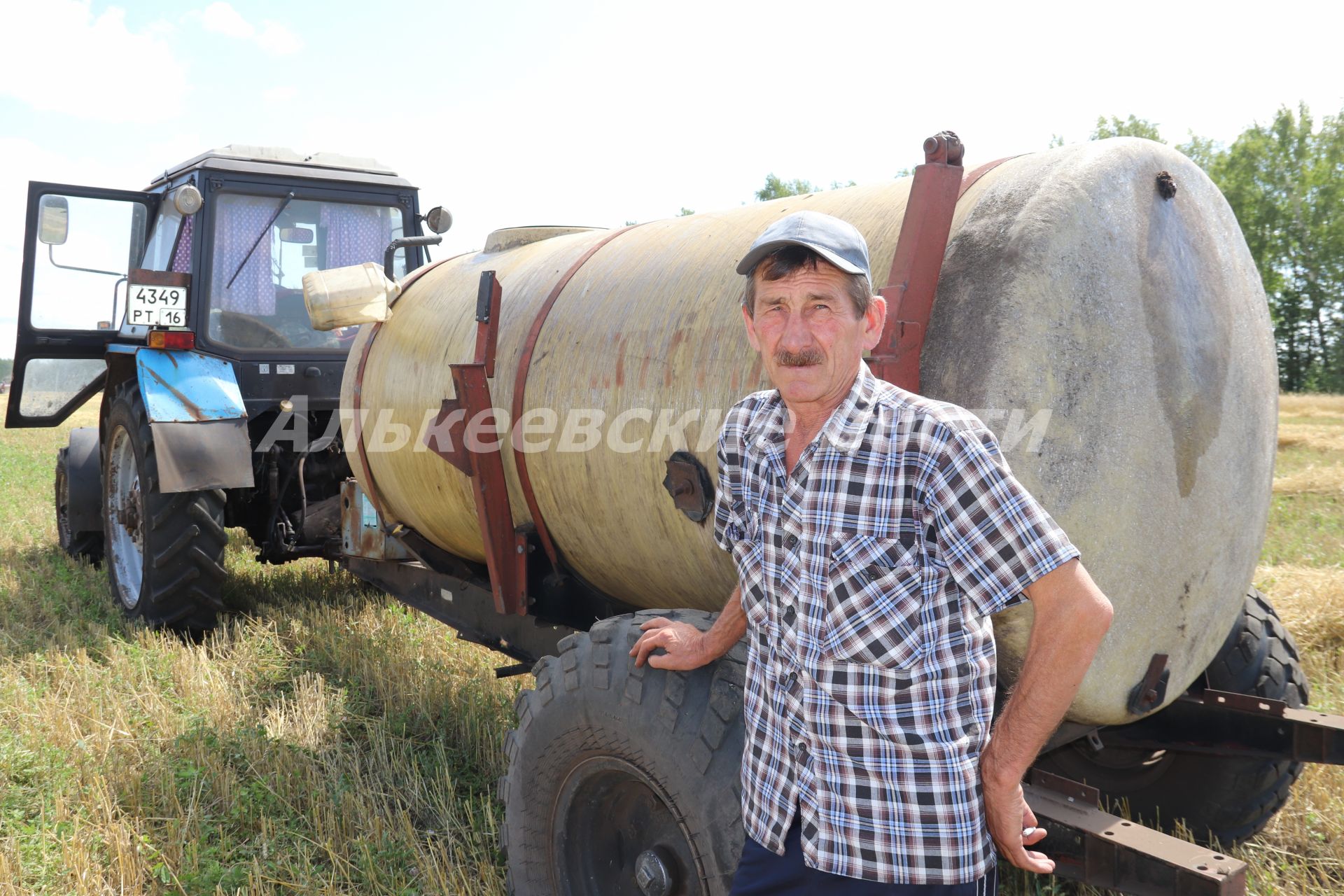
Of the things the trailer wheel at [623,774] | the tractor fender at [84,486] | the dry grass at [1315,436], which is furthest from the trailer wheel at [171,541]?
the dry grass at [1315,436]

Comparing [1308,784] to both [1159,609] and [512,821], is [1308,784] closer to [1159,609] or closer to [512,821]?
[1159,609]

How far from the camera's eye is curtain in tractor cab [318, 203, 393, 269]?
6.00 m

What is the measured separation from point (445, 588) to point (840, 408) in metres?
2.80

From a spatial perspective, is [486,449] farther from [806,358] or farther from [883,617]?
[883,617]

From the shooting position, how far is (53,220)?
5.41 metres

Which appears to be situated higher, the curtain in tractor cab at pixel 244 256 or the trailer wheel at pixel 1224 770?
the curtain in tractor cab at pixel 244 256

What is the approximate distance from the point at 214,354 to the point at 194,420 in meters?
0.63

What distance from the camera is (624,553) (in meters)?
2.95

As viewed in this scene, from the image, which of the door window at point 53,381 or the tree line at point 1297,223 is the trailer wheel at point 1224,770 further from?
the tree line at point 1297,223

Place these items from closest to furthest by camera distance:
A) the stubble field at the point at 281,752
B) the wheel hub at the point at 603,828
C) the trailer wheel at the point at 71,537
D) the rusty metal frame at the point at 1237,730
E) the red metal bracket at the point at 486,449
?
the wheel hub at the point at 603,828 < the rusty metal frame at the point at 1237,730 < the stubble field at the point at 281,752 < the red metal bracket at the point at 486,449 < the trailer wheel at the point at 71,537

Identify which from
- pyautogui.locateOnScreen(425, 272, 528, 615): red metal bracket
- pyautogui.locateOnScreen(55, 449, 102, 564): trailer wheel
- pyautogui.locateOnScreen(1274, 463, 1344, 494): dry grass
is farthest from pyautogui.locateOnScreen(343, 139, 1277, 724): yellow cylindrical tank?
pyautogui.locateOnScreen(1274, 463, 1344, 494): dry grass

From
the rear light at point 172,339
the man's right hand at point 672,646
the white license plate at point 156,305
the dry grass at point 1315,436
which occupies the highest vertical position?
the white license plate at point 156,305

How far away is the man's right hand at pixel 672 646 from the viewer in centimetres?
214

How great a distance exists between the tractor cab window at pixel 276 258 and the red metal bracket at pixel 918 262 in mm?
4553
